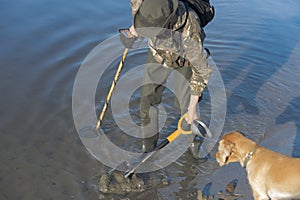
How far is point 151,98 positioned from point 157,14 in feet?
4.71

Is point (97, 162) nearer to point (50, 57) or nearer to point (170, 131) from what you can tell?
point (170, 131)

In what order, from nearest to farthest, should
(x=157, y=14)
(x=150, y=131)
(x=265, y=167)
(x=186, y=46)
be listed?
(x=157, y=14) < (x=265, y=167) < (x=186, y=46) < (x=150, y=131)

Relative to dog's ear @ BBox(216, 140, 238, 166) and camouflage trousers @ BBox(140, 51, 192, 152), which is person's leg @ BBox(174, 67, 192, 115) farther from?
dog's ear @ BBox(216, 140, 238, 166)

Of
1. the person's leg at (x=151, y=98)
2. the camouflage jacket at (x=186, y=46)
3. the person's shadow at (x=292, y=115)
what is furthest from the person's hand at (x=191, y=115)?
the person's shadow at (x=292, y=115)

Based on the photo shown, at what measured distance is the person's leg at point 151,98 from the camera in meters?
5.09

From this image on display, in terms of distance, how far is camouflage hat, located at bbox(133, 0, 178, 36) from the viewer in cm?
412

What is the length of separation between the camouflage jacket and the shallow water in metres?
1.58

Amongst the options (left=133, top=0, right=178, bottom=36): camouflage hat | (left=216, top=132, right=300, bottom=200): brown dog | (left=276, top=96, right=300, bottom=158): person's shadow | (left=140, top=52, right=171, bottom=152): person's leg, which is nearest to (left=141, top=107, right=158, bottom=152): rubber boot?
(left=140, top=52, right=171, bottom=152): person's leg

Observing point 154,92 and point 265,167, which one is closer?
point 265,167

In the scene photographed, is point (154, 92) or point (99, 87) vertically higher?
point (154, 92)

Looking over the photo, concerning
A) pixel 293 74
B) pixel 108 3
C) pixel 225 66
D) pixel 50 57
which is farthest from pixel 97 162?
pixel 108 3

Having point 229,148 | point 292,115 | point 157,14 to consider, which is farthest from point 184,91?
point 292,115

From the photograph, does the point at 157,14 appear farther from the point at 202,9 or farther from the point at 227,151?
the point at 227,151

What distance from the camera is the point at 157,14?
13.6 feet
